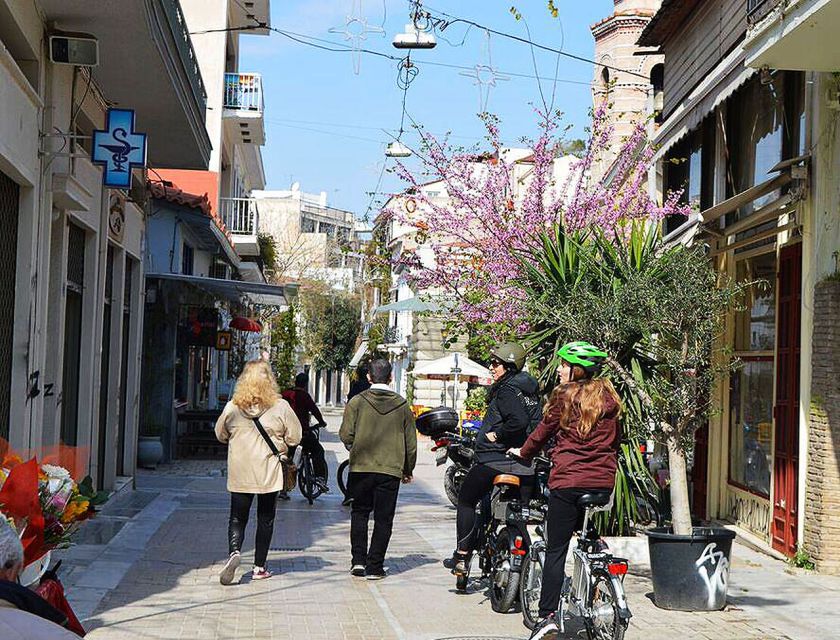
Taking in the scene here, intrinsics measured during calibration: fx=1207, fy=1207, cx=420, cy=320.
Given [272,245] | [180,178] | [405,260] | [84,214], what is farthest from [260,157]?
[84,214]

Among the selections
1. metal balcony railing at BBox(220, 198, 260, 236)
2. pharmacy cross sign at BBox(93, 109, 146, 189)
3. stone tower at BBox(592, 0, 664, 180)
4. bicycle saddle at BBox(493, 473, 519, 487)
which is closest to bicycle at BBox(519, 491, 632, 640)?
bicycle saddle at BBox(493, 473, 519, 487)

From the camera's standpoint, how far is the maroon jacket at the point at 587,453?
7531mm

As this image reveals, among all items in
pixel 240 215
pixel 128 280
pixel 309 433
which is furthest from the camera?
pixel 240 215

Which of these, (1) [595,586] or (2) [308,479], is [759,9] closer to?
(1) [595,586]

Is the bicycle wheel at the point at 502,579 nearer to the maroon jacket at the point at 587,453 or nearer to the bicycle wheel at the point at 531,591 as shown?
the bicycle wheel at the point at 531,591

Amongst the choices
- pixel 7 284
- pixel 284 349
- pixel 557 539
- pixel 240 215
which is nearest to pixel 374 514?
pixel 557 539

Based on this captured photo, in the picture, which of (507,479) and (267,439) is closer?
(507,479)

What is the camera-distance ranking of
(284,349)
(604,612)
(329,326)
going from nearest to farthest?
(604,612), (284,349), (329,326)

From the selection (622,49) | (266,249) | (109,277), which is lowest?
(109,277)

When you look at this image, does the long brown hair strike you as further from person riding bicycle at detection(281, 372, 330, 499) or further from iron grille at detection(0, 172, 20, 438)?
person riding bicycle at detection(281, 372, 330, 499)

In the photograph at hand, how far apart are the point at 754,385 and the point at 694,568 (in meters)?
5.09

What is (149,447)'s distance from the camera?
20.4 m

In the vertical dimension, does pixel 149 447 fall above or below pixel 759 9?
below

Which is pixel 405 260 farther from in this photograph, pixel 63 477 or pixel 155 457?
pixel 63 477
